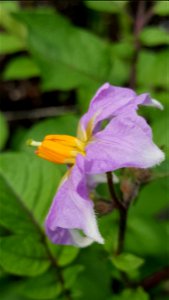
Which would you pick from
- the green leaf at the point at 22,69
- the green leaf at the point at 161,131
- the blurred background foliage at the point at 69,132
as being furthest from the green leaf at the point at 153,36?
the green leaf at the point at 22,69

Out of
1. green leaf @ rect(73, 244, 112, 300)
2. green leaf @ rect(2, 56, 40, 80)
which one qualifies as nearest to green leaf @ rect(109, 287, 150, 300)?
green leaf @ rect(73, 244, 112, 300)

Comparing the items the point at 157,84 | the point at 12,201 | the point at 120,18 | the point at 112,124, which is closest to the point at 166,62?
the point at 157,84

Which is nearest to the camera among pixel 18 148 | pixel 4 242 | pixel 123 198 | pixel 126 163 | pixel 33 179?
pixel 126 163

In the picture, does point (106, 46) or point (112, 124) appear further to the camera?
point (106, 46)

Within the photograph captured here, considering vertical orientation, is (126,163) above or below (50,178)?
above

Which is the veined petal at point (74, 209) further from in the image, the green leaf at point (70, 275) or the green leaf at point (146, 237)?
the green leaf at point (146, 237)

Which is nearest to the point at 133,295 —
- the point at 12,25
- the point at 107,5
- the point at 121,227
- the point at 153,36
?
the point at 121,227

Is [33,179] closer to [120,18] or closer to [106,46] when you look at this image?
[106,46]

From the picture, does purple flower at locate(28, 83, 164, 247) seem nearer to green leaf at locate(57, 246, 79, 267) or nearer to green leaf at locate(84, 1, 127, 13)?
green leaf at locate(57, 246, 79, 267)
